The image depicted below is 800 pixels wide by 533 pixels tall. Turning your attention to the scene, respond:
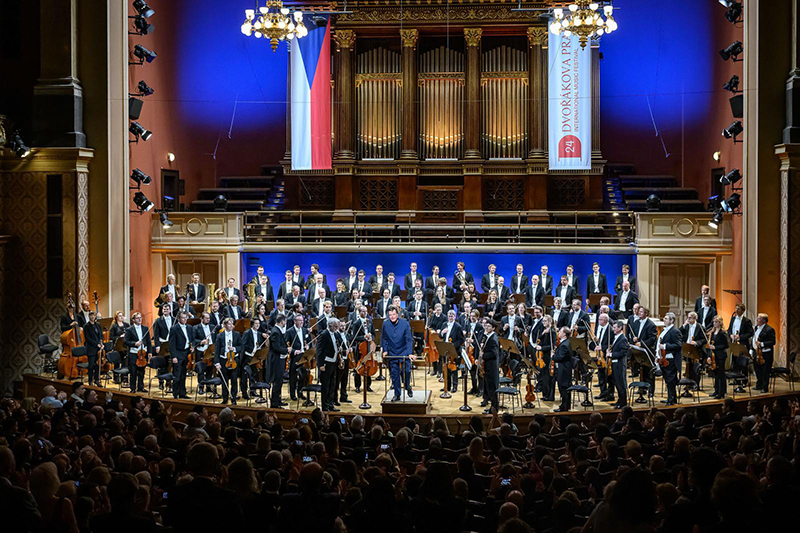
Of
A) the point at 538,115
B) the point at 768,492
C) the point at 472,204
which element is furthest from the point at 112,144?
the point at 768,492

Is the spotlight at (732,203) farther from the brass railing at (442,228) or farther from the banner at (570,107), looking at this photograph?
the banner at (570,107)

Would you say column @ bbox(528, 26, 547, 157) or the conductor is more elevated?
column @ bbox(528, 26, 547, 157)

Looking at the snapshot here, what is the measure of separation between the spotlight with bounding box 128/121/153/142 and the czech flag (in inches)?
119

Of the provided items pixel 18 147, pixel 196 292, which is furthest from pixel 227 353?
pixel 18 147

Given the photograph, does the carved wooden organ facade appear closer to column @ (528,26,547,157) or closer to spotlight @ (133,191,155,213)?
column @ (528,26,547,157)

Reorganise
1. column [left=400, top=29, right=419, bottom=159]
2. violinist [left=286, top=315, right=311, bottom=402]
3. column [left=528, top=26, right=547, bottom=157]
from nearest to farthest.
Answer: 1. violinist [left=286, top=315, right=311, bottom=402]
2. column [left=528, top=26, right=547, bottom=157]
3. column [left=400, top=29, right=419, bottom=159]

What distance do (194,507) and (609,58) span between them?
64.1ft

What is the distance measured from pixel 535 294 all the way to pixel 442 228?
3822 mm

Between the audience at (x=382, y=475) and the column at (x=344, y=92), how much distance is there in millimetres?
10679

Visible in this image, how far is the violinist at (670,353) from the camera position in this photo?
1182cm

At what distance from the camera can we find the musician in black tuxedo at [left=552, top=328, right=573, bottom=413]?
461 inches


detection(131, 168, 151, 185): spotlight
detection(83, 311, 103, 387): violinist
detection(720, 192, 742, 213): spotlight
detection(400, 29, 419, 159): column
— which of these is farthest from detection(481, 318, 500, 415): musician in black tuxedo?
detection(400, 29, 419, 159): column

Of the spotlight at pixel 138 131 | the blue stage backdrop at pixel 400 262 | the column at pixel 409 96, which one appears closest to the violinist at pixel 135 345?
the spotlight at pixel 138 131

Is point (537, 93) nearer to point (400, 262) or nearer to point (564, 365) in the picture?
point (400, 262)
